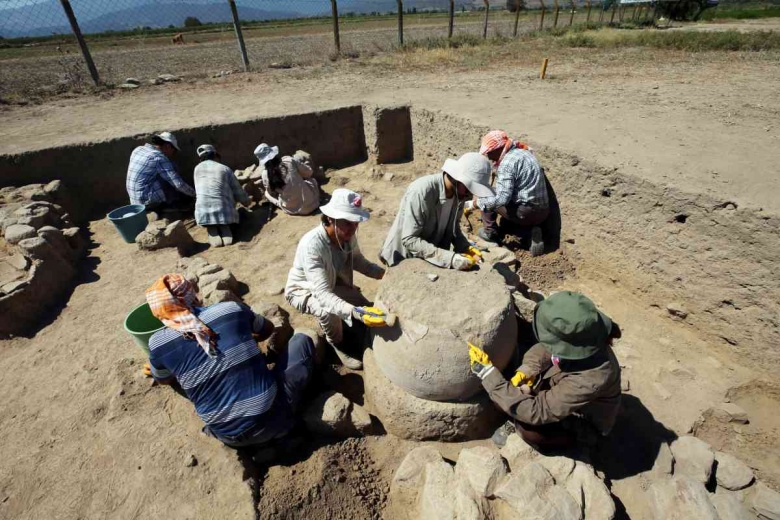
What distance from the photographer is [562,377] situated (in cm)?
239

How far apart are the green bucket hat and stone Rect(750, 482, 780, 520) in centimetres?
132

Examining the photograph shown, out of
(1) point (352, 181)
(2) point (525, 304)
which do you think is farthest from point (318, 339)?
(1) point (352, 181)

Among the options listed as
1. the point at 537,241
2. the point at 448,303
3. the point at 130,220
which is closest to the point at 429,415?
the point at 448,303

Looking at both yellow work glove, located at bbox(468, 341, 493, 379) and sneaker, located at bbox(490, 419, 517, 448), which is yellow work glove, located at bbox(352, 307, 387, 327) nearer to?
yellow work glove, located at bbox(468, 341, 493, 379)

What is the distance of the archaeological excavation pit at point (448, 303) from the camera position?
263 centimetres

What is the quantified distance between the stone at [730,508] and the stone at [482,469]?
1206 mm

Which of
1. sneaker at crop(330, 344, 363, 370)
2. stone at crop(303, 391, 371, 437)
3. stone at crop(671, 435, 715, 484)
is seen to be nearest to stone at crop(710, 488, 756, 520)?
stone at crop(671, 435, 715, 484)

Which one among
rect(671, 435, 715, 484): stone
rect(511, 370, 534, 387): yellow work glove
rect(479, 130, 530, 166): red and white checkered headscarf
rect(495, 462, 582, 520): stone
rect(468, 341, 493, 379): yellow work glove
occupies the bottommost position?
rect(671, 435, 715, 484): stone

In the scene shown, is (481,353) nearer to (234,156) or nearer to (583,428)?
(583,428)

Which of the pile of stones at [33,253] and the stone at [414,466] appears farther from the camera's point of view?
the pile of stones at [33,253]

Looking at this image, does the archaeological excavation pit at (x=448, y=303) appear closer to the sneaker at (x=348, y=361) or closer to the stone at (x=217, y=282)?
the sneaker at (x=348, y=361)

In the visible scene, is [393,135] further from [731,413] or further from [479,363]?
[731,413]

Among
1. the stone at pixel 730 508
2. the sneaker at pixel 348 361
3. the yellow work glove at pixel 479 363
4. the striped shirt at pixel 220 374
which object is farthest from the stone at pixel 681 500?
the striped shirt at pixel 220 374

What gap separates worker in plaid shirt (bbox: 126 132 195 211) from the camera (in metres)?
5.54
